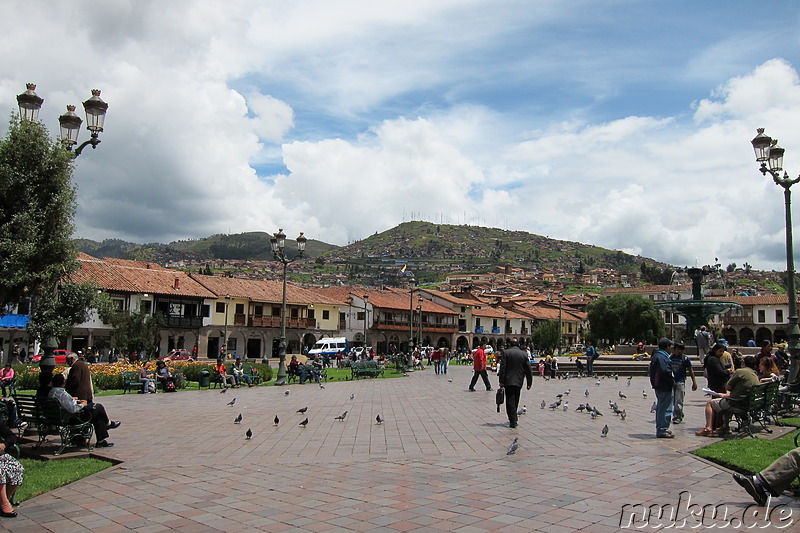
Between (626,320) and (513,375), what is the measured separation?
196ft

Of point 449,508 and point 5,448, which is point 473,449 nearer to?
point 449,508

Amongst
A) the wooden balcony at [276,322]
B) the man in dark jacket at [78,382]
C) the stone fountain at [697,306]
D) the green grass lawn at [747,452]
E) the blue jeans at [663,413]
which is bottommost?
the green grass lawn at [747,452]

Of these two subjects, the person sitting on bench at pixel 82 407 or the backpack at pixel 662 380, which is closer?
the person sitting on bench at pixel 82 407

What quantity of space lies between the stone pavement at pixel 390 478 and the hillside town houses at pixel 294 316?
1545cm

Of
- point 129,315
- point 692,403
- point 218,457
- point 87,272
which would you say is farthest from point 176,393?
point 87,272

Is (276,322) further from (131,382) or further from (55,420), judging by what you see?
(55,420)

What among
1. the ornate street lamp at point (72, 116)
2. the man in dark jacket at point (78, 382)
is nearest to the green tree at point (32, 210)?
the ornate street lamp at point (72, 116)

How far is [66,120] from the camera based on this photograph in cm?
887

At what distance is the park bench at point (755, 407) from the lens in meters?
8.84

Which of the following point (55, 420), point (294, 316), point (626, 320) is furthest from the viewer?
point (626, 320)

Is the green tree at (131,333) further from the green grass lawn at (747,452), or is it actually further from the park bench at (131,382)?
the green grass lawn at (747,452)

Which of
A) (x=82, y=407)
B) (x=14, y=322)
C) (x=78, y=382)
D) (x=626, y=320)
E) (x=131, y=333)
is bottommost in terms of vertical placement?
(x=82, y=407)

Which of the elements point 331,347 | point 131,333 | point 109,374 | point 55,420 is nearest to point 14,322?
point 131,333

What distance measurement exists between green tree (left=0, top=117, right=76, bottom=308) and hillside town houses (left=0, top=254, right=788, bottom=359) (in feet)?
48.6
